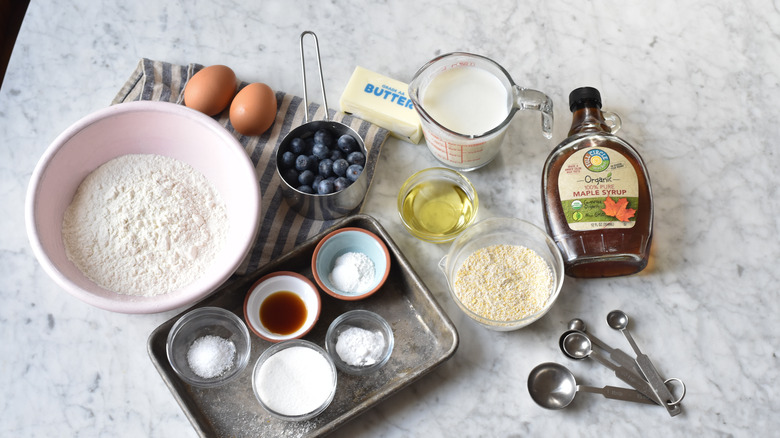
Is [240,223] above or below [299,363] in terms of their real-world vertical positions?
above

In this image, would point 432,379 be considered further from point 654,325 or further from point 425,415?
point 654,325

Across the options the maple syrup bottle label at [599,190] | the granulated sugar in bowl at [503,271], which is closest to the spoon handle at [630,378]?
the granulated sugar in bowl at [503,271]

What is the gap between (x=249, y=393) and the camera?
4.58 ft

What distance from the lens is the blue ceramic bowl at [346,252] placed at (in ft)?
4.58

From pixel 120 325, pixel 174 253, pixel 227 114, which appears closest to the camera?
pixel 174 253

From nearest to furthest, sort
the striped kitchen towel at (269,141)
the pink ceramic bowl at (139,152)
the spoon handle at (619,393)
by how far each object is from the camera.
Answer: the pink ceramic bowl at (139,152), the spoon handle at (619,393), the striped kitchen towel at (269,141)

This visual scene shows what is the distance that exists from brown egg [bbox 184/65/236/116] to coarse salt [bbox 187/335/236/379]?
565 mm

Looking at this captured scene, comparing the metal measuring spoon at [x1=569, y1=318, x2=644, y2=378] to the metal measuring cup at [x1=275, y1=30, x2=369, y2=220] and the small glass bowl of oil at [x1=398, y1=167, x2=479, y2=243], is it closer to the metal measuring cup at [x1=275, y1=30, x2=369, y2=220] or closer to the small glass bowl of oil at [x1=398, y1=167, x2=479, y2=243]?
the small glass bowl of oil at [x1=398, y1=167, x2=479, y2=243]

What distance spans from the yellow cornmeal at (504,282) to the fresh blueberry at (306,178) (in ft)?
1.36

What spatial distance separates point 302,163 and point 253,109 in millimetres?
195

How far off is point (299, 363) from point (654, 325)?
0.84 metres

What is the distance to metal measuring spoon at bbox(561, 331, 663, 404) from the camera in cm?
Answer: 139

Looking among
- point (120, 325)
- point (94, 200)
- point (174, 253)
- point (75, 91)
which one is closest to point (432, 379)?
point (174, 253)

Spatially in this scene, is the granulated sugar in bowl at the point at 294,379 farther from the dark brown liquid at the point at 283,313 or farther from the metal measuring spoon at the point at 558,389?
the metal measuring spoon at the point at 558,389
